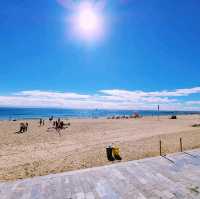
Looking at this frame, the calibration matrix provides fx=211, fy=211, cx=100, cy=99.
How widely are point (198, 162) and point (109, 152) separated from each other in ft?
14.7

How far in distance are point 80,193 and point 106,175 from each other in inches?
72.3

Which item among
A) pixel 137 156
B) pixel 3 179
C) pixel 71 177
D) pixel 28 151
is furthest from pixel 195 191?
pixel 28 151

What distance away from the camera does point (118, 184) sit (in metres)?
7.36

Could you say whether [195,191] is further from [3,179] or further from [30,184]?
[3,179]

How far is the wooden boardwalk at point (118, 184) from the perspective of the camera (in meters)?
6.56

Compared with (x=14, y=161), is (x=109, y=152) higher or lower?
higher

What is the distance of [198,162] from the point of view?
32.4 ft

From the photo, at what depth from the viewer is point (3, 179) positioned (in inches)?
345

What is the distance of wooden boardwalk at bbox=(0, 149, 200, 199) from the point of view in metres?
6.56

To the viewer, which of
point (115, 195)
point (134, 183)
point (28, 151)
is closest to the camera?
point (115, 195)

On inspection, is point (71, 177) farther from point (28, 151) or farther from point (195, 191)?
point (28, 151)

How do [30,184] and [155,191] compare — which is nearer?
[155,191]

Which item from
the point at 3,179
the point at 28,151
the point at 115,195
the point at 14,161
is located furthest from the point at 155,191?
the point at 28,151

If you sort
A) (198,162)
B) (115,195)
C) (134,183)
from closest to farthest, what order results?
1. (115,195)
2. (134,183)
3. (198,162)
